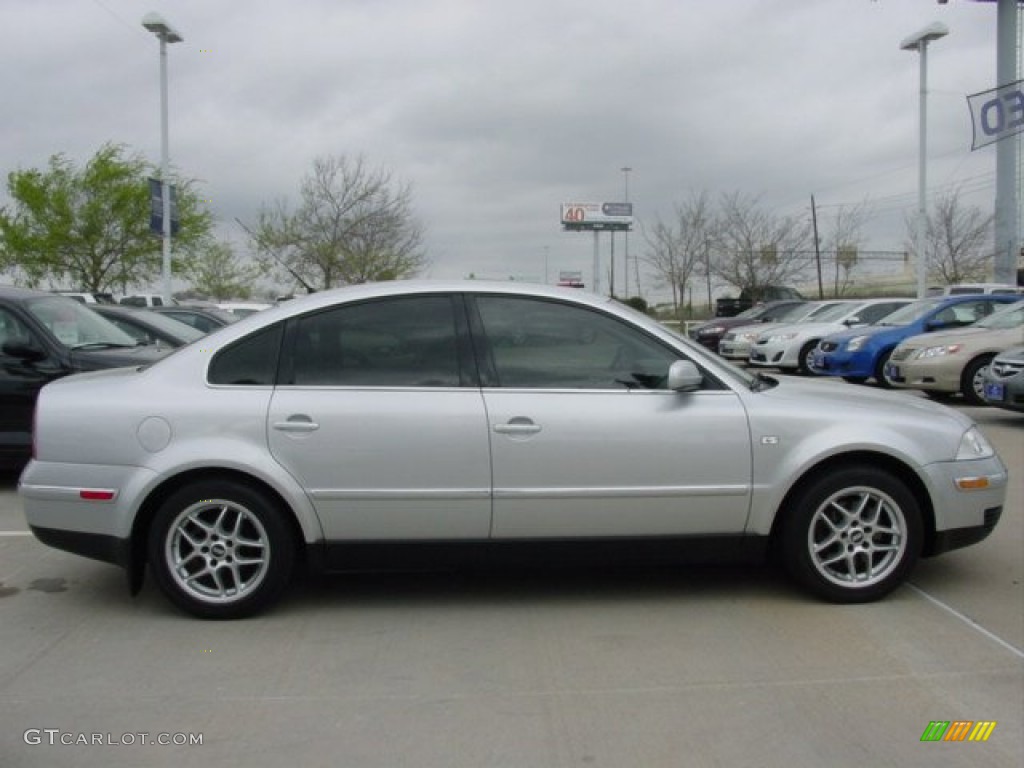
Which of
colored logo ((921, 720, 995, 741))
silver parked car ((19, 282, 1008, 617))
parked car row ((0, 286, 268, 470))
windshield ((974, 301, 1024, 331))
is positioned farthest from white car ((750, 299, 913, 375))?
colored logo ((921, 720, 995, 741))

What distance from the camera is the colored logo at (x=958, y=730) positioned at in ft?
10.3

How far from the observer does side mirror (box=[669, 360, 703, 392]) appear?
4.12 metres

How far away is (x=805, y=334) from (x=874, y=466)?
1299 cm

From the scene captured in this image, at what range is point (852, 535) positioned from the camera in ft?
14.3

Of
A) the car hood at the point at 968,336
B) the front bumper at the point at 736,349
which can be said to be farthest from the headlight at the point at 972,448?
the front bumper at the point at 736,349

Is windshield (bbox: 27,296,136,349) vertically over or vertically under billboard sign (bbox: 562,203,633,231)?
under

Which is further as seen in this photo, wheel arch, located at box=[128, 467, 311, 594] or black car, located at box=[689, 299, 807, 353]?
black car, located at box=[689, 299, 807, 353]

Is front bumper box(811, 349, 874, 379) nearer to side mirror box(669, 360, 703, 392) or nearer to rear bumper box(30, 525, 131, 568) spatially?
side mirror box(669, 360, 703, 392)

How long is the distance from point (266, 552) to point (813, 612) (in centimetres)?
262

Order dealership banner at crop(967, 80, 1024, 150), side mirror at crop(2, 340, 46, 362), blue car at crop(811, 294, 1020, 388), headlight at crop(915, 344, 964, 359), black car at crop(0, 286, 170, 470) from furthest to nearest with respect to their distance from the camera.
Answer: dealership banner at crop(967, 80, 1024, 150) → blue car at crop(811, 294, 1020, 388) → headlight at crop(915, 344, 964, 359) → side mirror at crop(2, 340, 46, 362) → black car at crop(0, 286, 170, 470)

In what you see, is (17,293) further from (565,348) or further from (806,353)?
(806,353)

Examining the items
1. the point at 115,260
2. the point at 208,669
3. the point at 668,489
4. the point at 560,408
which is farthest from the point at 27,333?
the point at 115,260

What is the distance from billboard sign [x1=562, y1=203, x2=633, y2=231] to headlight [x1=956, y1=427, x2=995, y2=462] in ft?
194

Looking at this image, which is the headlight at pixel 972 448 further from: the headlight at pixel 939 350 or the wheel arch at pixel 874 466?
the headlight at pixel 939 350
